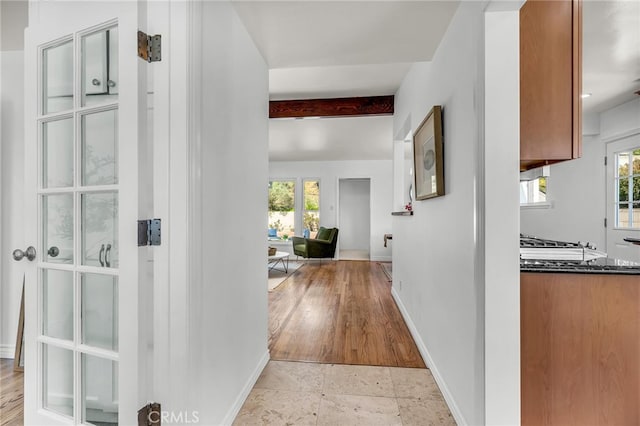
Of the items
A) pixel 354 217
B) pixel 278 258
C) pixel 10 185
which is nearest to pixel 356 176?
pixel 354 217

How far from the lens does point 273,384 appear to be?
1.95 m

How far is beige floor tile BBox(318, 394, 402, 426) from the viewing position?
160 centimetres

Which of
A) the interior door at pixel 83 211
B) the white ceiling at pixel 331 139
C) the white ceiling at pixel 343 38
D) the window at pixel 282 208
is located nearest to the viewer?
the interior door at pixel 83 211

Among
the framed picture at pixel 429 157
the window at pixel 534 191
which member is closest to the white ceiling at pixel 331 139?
the framed picture at pixel 429 157

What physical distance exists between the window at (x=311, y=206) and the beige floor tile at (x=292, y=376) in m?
5.35

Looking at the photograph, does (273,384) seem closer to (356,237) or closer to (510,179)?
(510,179)

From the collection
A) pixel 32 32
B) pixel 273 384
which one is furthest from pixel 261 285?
pixel 32 32

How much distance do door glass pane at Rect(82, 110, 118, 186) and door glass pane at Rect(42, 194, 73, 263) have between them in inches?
6.6

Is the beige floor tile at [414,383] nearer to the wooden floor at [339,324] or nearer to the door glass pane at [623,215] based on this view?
the wooden floor at [339,324]

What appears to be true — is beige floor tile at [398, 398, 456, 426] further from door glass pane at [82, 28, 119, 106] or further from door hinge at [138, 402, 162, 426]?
door glass pane at [82, 28, 119, 106]

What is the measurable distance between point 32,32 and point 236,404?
2050 millimetres

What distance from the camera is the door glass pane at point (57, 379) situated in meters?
1.32

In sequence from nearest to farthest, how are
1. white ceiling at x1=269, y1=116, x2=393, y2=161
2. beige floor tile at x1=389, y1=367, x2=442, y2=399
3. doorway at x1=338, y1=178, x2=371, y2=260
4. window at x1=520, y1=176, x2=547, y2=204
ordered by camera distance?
beige floor tile at x1=389, y1=367, x2=442, y2=399 → white ceiling at x1=269, y1=116, x2=393, y2=161 → window at x1=520, y1=176, x2=547, y2=204 → doorway at x1=338, y1=178, x2=371, y2=260

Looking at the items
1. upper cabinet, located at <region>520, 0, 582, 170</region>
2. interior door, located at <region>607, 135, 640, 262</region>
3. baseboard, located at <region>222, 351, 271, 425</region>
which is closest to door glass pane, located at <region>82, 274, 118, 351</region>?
baseboard, located at <region>222, 351, 271, 425</region>
